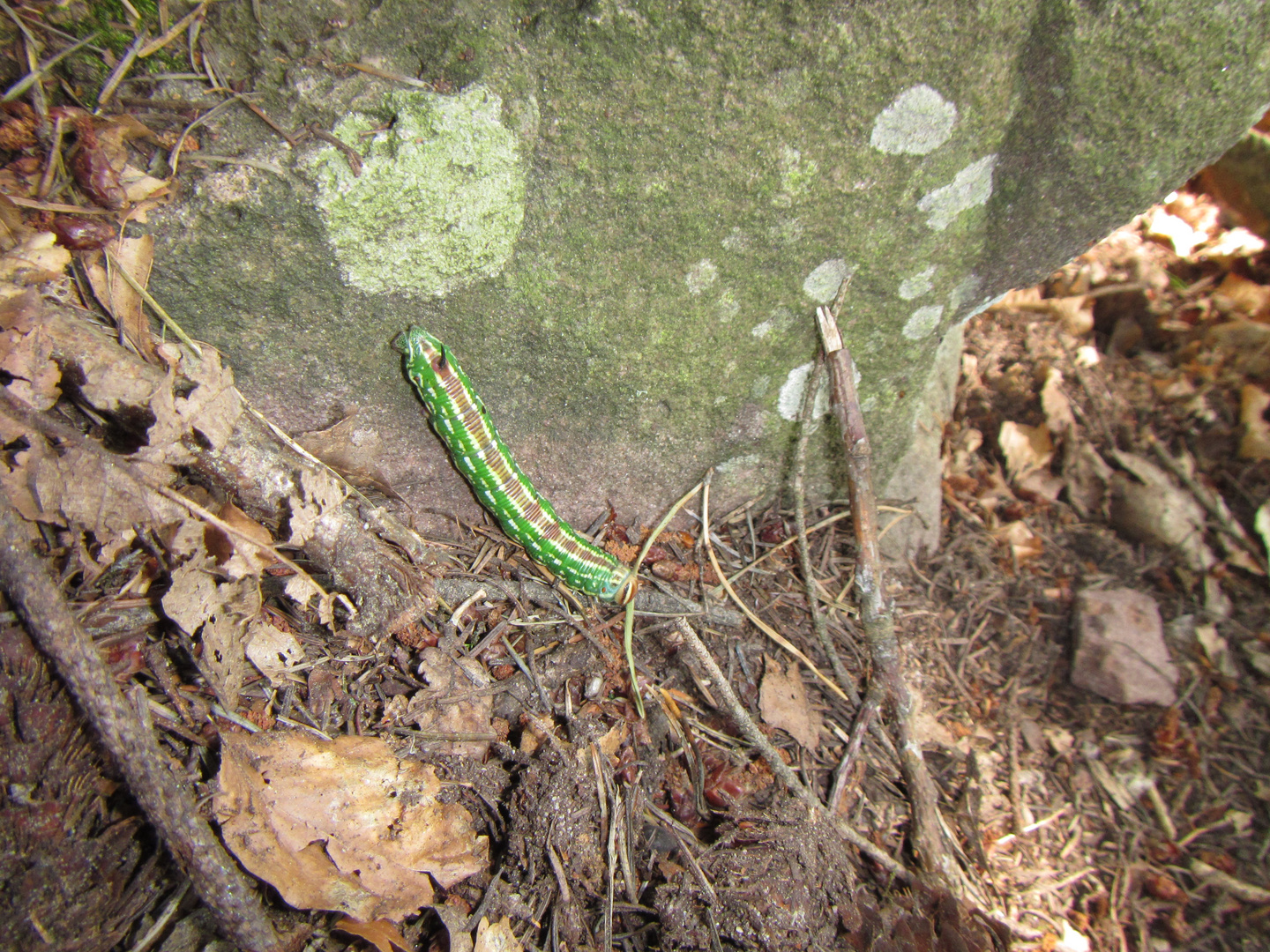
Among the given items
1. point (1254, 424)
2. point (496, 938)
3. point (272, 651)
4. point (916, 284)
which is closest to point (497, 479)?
point (272, 651)

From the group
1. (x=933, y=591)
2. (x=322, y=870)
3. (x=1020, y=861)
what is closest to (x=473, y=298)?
(x=322, y=870)

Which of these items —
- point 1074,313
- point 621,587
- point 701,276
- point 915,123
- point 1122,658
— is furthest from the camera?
point 1074,313

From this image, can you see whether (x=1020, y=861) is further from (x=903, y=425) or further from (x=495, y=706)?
(x=495, y=706)

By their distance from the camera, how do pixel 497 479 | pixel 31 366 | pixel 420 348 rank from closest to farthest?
pixel 31 366 < pixel 420 348 < pixel 497 479

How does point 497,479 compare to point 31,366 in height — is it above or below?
below

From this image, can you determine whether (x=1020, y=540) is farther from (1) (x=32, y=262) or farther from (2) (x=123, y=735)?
(1) (x=32, y=262)
